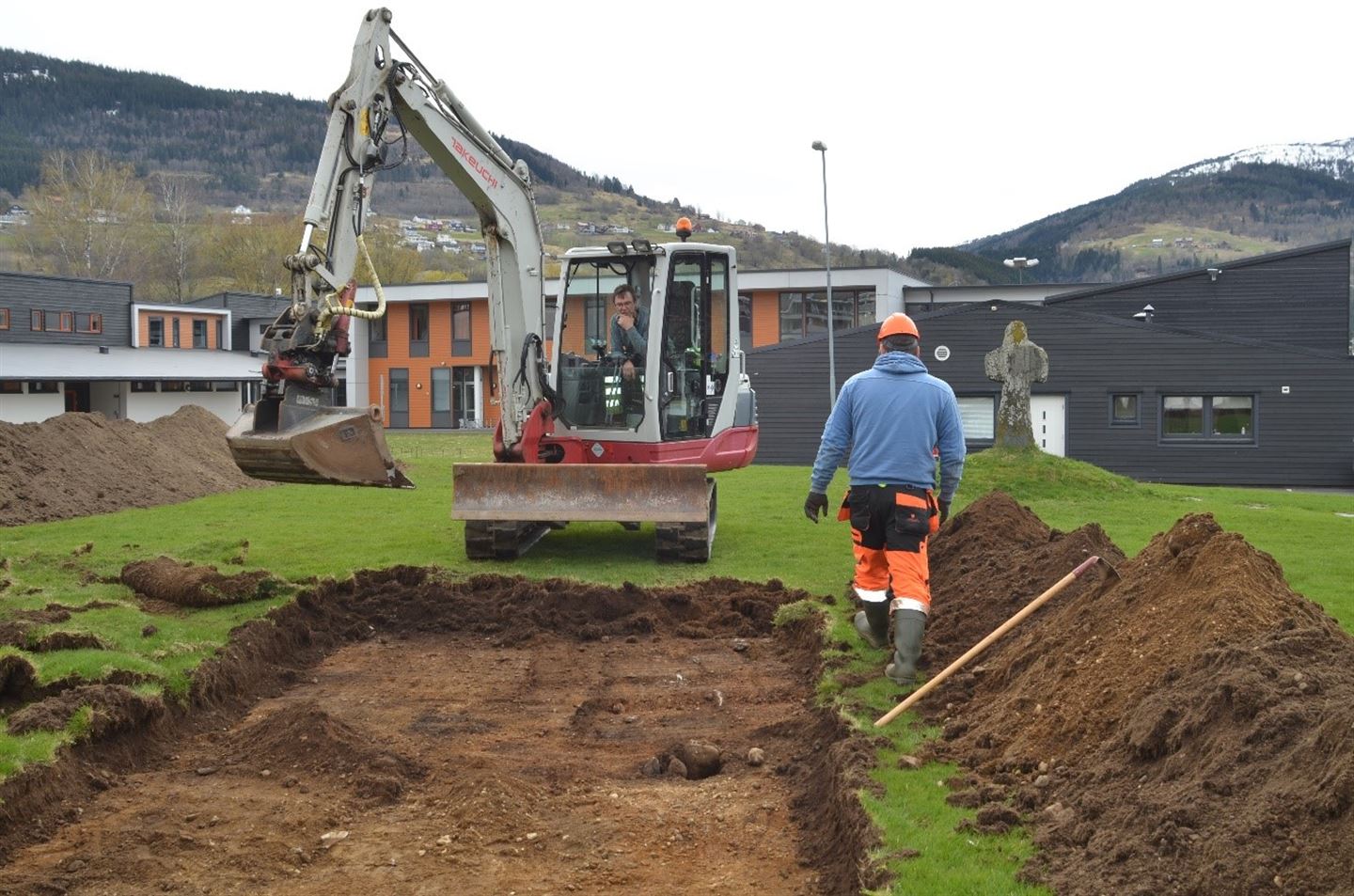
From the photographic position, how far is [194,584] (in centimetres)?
1122

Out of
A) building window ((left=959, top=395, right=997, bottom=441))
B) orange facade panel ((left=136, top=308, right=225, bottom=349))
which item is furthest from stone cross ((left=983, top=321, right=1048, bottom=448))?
orange facade panel ((left=136, top=308, right=225, bottom=349))

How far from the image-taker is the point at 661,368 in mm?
13984

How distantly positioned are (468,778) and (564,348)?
27.3 feet

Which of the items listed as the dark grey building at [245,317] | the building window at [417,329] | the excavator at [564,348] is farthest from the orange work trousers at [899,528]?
the dark grey building at [245,317]

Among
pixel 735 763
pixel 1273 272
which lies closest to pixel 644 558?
pixel 735 763

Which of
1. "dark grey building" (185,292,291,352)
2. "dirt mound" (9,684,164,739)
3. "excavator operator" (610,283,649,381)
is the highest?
"dark grey building" (185,292,291,352)

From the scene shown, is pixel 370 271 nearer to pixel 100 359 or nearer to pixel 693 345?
pixel 693 345

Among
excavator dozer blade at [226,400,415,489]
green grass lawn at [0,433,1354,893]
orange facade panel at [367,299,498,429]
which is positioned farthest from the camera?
orange facade panel at [367,299,498,429]

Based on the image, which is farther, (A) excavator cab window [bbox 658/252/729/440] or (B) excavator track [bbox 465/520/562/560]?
(A) excavator cab window [bbox 658/252/729/440]

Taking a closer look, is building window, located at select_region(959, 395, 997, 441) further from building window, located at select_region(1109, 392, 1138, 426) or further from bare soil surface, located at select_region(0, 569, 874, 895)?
bare soil surface, located at select_region(0, 569, 874, 895)

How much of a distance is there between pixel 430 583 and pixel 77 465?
1194 cm

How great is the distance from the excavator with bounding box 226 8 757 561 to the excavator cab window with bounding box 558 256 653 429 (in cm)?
1

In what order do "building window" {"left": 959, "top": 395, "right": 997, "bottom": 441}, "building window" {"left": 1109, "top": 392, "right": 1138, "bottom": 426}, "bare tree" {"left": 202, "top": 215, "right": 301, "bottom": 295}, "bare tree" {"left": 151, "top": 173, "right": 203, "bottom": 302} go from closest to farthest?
1. "building window" {"left": 1109, "top": 392, "right": 1138, "bottom": 426}
2. "building window" {"left": 959, "top": 395, "right": 997, "bottom": 441}
3. "bare tree" {"left": 151, "top": 173, "right": 203, "bottom": 302}
4. "bare tree" {"left": 202, "top": 215, "right": 301, "bottom": 295}

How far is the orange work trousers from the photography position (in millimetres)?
7969
